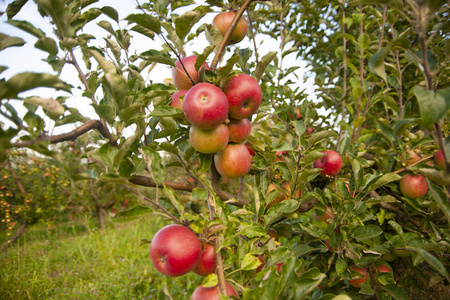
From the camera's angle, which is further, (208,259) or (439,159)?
(439,159)

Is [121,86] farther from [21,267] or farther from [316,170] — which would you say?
[21,267]

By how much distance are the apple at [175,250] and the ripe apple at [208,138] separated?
254 millimetres

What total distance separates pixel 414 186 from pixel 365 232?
39cm

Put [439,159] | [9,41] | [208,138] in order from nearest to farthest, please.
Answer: [9,41], [208,138], [439,159]

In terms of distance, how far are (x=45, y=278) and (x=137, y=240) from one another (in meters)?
1.47

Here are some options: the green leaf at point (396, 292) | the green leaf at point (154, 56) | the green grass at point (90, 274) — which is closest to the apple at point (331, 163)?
the green leaf at point (396, 292)

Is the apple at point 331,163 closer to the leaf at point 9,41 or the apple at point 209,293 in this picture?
the apple at point 209,293

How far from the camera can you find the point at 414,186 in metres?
1.16

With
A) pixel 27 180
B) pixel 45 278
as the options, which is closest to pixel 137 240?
pixel 45 278

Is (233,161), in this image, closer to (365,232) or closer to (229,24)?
(229,24)

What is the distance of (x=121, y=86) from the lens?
0.66 m

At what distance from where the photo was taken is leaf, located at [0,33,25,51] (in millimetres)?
641

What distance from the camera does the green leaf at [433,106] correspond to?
478 millimetres

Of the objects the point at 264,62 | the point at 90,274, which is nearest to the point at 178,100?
the point at 264,62
